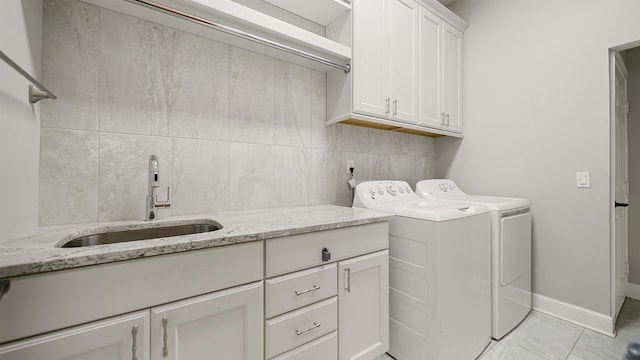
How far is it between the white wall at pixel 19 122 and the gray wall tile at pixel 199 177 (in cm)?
52

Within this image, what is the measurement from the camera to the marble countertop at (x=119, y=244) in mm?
661

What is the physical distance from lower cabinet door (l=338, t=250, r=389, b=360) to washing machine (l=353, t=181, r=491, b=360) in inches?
7.1

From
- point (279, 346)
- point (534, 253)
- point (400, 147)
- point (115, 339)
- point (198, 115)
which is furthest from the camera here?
point (400, 147)

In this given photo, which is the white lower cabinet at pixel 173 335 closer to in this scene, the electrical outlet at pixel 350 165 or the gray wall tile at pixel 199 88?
the gray wall tile at pixel 199 88

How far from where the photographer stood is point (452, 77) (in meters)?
2.50

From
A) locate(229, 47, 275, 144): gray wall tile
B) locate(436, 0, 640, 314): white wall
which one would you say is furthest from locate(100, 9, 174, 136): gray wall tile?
locate(436, 0, 640, 314): white wall

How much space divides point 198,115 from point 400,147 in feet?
5.99

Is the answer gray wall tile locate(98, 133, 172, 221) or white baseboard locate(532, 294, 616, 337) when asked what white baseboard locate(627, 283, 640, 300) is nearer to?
white baseboard locate(532, 294, 616, 337)

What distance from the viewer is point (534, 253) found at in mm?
2182

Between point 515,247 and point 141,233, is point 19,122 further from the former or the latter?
point 515,247

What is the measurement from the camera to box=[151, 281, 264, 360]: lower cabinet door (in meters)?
0.82

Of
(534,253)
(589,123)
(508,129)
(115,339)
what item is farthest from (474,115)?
(115,339)

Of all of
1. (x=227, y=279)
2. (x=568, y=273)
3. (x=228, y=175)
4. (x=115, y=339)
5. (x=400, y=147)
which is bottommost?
(x=568, y=273)

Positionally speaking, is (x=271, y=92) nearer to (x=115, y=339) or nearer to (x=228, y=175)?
(x=228, y=175)
